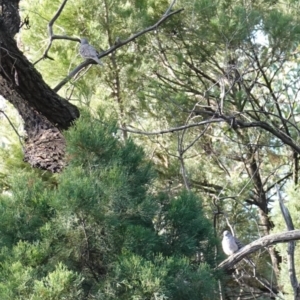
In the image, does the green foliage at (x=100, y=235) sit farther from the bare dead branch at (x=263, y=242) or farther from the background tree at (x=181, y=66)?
the background tree at (x=181, y=66)

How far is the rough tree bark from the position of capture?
7.25ft

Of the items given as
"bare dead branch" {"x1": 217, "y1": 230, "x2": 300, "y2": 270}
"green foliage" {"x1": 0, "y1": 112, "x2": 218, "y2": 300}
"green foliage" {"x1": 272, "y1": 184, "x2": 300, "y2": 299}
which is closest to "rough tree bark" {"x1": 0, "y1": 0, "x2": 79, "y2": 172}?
"green foliage" {"x1": 0, "y1": 112, "x2": 218, "y2": 300}

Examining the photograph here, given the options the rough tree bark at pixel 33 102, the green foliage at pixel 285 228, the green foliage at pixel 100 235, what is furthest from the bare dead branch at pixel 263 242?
the green foliage at pixel 285 228

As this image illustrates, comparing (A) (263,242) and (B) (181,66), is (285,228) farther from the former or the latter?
(A) (263,242)

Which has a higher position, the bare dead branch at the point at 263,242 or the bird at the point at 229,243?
the bird at the point at 229,243

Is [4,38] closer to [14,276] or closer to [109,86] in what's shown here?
[14,276]

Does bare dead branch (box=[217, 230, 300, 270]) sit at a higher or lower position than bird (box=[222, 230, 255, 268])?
lower

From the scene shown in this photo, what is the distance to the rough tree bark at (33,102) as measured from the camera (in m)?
2.21

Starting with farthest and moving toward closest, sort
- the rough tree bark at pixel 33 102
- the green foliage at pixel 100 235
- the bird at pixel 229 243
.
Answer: the bird at pixel 229 243 → the rough tree bark at pixel 33 102 → the green foliage at pixel 100 235

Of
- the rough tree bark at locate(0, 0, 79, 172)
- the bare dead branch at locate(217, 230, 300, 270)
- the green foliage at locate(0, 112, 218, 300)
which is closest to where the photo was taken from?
the green foliage at locate(0, 112, 218, 300)

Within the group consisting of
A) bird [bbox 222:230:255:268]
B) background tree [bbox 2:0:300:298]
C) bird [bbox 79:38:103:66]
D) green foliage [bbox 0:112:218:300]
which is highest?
background tree [bbox 2:0:300:298]

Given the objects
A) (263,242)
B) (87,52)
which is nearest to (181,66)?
(87,52)

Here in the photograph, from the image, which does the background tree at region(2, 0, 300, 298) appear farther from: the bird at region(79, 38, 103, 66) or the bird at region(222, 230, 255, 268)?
the bird at region(79, 38, 103, 66)

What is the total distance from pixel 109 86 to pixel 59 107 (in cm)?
197
